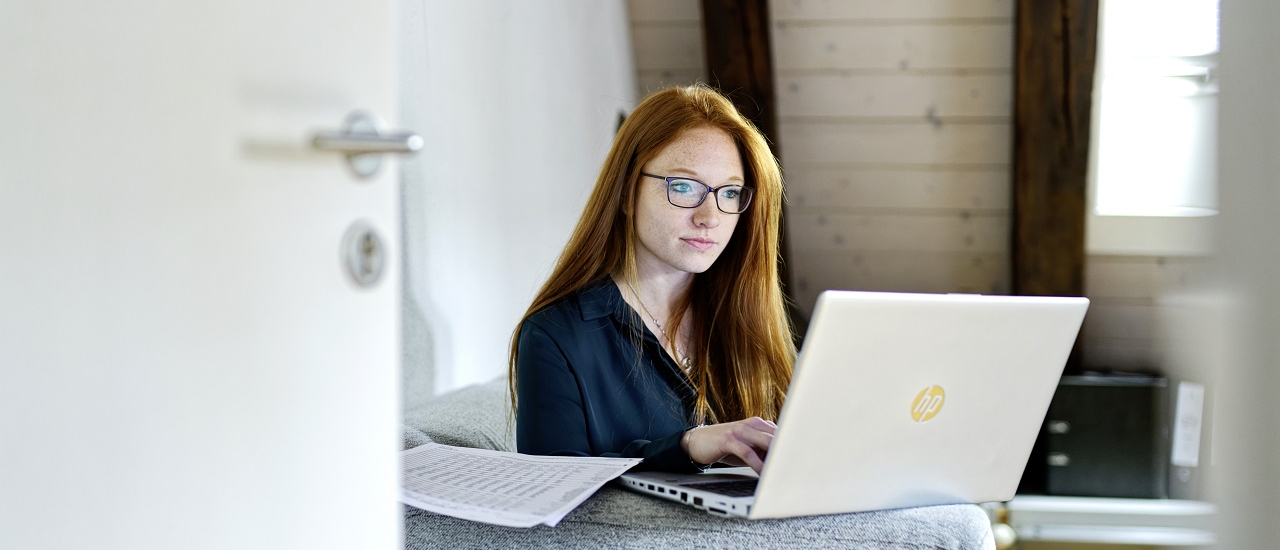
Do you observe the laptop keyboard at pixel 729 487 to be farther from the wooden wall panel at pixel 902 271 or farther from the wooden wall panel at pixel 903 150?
the wooden wall panel at pixel 902 271

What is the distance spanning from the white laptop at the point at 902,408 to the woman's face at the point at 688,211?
1.37ft

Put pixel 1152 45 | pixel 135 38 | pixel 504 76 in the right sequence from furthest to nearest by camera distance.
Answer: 1. pixel 1152 45
2. pixel 504 76
3. pixel 135 38

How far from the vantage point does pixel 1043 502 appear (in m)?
3.01

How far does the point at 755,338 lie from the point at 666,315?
0.44 feet

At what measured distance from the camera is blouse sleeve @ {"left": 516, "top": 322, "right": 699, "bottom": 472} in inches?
52.2

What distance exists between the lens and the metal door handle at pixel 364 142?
62 centimetres

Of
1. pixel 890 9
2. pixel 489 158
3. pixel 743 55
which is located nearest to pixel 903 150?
pixel 890 9

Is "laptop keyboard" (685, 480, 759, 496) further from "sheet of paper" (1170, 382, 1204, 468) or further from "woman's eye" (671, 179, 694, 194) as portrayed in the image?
"sheet of paper" (1170, 382, 1204, 468)

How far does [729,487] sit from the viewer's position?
1.01 m

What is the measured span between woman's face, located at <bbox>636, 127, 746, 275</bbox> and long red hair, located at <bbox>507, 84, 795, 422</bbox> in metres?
0.02

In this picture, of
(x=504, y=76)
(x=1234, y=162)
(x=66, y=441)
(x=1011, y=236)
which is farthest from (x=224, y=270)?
(x=1011, y=236)

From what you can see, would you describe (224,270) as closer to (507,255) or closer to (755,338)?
(755,338)

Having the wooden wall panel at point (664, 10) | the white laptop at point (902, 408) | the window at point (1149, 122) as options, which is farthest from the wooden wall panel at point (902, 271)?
the white laptop at point (902, 408)

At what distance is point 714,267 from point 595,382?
28cm
